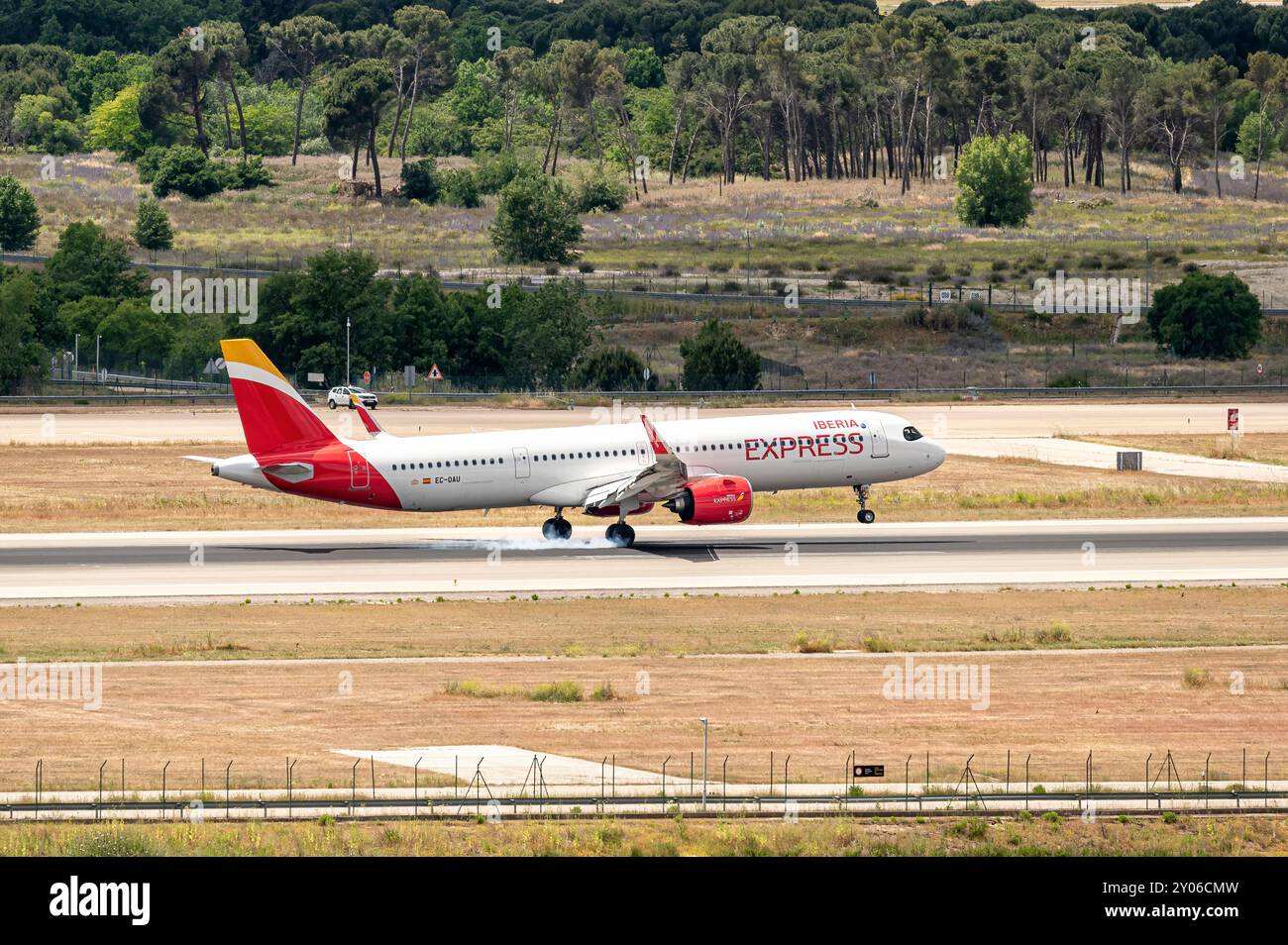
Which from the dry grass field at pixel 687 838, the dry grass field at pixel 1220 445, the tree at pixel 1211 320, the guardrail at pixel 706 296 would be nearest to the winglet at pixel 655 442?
the dry grass field at pixel 687 838

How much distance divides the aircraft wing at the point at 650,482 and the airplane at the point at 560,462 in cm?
5

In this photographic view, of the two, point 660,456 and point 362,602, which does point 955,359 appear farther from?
point 362,602

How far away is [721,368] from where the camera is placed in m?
121

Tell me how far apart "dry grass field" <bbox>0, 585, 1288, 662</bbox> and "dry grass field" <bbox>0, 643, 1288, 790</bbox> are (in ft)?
4.84

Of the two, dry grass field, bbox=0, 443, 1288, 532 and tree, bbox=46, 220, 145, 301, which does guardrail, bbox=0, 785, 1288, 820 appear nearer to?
dry grass field, bbox=0, 443, 1288, 532

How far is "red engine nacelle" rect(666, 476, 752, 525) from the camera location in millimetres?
58406

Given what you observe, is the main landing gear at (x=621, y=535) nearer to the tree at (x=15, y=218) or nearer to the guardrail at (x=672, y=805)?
the guardrail at (x=672, y=805)

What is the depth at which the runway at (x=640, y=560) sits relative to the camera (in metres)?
53.8

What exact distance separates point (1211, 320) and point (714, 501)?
285 ft

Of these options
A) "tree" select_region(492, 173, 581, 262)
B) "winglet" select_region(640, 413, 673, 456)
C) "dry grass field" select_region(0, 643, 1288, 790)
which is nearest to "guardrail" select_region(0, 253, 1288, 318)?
"tree" select_region(492, 173, 581, 262)

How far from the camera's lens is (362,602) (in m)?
51.1
